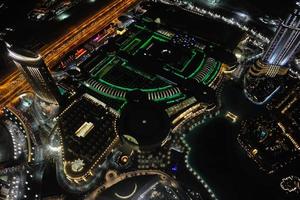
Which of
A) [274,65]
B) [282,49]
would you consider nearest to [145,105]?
[274,65]

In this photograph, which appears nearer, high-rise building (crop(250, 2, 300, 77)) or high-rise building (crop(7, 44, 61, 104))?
high-rise building (crop(7, 44, 61, 104))

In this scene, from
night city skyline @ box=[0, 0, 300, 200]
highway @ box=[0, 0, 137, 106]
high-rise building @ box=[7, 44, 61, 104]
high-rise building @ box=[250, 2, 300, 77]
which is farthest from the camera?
highway @ box=[0, 0, 137, 106]

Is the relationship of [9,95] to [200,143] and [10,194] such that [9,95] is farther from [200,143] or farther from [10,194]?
[200,143]

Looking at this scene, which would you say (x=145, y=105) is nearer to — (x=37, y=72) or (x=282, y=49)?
(x=37, y=72)

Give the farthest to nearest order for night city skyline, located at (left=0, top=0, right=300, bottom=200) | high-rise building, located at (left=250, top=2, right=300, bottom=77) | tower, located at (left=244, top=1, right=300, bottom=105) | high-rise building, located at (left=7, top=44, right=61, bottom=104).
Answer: tower, located at (left=244, top=1, right=300, bottom=105) → high-rise building, located at (left=250, top=2, right=300, bottom=77) → night city skyline, located at (left=0, top=0, right=300, bottom=200) → high-rise building, located at (left=7, top=44, right=61, bottom=104)

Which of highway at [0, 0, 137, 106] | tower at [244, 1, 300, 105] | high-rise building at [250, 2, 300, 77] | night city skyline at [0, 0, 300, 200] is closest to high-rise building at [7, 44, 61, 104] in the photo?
night city skyline at [0, 0, 300, 200]

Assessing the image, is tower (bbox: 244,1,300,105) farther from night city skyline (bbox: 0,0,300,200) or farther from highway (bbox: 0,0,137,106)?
highway (bbox: 0,0,137,106)

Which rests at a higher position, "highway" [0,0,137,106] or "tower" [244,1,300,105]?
"tower" [244,1,300,105]

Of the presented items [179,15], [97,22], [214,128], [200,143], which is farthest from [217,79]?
[97,22]
